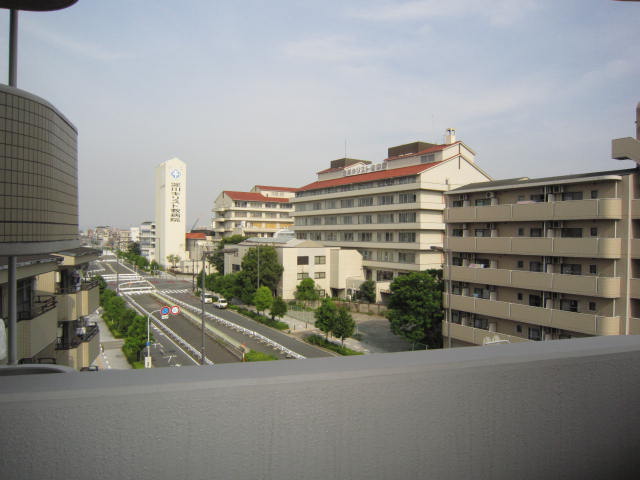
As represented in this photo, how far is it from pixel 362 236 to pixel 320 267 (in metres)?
3.29

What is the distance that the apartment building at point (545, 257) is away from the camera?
10297 millimetres

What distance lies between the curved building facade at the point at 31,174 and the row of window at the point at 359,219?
2231 cm

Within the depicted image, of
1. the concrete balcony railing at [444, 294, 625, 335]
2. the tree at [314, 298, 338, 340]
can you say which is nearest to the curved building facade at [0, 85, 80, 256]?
the concrete balcony railing at [444, 294, 625, 335]

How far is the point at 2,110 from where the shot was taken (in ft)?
3.57

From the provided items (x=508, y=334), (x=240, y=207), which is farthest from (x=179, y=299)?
(x=508, y=334)

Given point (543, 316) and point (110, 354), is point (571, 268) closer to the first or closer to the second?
point (543, 316)

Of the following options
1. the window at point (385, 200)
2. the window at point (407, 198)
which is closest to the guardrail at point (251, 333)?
the window at point (407, 198)

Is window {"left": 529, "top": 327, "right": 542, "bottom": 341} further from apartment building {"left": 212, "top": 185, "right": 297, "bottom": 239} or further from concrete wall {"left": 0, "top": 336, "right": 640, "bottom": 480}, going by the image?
apartment building {"left": 212, "top": 185, "right": 297, "bottom": 239}

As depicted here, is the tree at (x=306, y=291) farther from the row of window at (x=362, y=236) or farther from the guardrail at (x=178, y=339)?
the guardrail at (x=178, y=339)

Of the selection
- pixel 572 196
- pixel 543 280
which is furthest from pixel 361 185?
pixel 543 280

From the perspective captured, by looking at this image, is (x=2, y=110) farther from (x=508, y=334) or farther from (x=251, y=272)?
(x=251, y=272)

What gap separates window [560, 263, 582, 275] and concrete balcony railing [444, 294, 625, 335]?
3.43 feet

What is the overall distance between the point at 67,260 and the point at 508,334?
1132cm

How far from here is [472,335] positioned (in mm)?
13055
